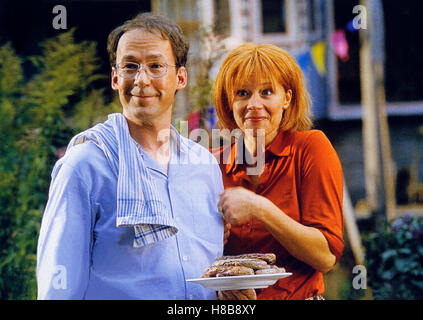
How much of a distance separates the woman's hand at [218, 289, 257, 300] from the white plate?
86 mm

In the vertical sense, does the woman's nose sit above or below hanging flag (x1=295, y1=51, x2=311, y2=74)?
below

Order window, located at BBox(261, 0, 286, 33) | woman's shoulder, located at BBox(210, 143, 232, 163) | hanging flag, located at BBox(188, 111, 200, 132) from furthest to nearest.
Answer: window, located at BBox(261, 0, 286, 33) < hanging flag, located at BBox(188, 111, 200, 132) < woman's shoulder, located at BBox(210, 143, 232, 163)

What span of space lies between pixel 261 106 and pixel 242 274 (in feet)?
1.74

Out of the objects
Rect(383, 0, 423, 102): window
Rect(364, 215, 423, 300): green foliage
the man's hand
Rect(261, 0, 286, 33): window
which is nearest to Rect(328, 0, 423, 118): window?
Rect(383, 0, 423, 102): window

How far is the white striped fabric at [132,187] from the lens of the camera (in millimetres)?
1752

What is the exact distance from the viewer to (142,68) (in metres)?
1.90

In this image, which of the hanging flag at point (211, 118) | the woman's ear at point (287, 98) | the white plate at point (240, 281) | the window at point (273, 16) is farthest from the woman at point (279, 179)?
the window at point (273, 16)

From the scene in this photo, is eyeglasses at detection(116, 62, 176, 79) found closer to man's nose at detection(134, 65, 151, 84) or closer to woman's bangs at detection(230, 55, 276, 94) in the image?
man's nose at detection(134, 65, 151, 84)

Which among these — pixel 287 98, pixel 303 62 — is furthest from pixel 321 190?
pixel 303 62

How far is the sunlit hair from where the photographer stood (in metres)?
2.00

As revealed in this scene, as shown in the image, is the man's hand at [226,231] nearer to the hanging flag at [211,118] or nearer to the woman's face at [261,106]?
the woman's face at [261,106]

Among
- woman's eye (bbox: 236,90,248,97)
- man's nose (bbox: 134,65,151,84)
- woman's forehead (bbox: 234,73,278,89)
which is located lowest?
woman's eye (bbox: 236,90,248,97)
